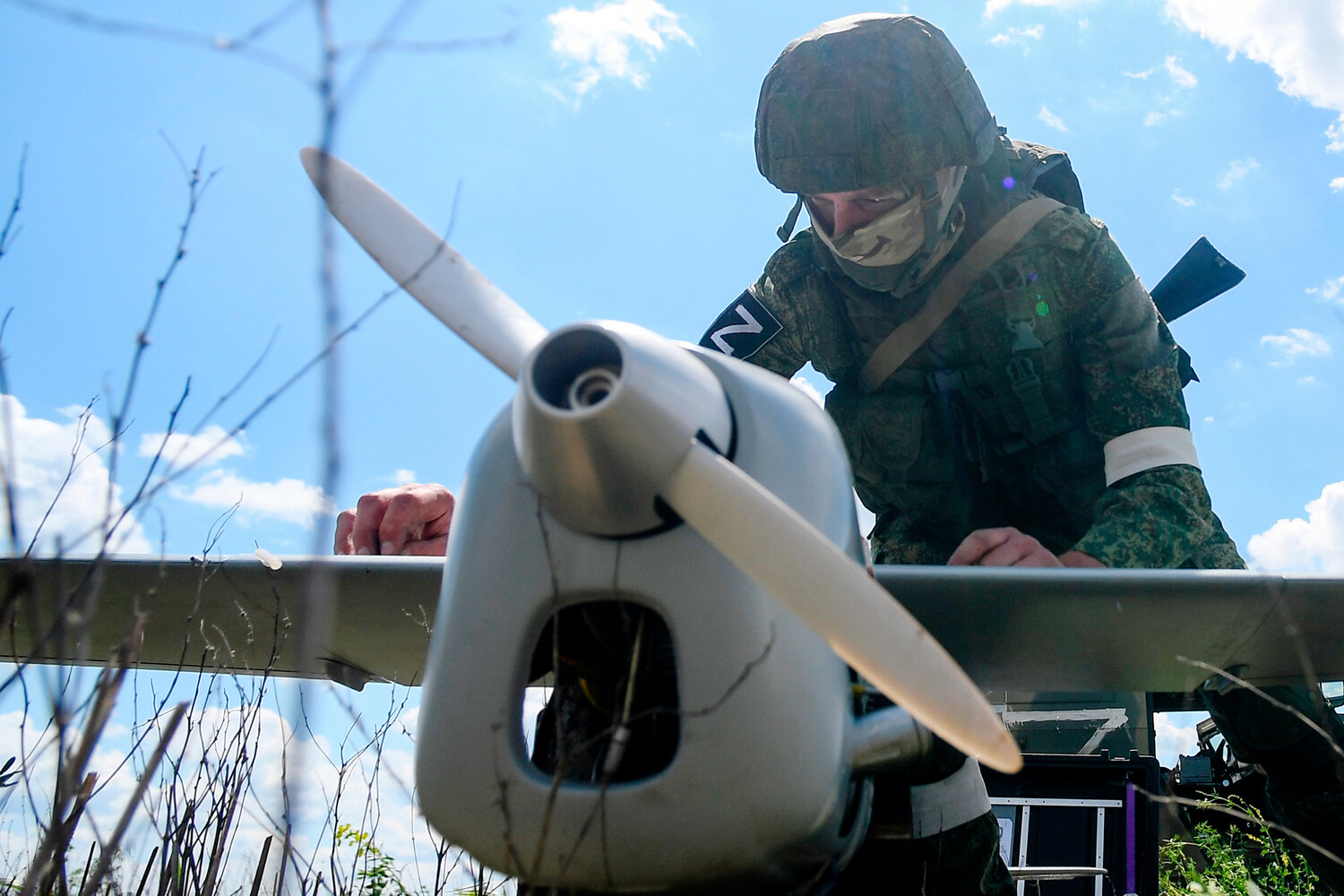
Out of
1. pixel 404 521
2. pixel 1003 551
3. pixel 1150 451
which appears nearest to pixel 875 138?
pixel 1150 451

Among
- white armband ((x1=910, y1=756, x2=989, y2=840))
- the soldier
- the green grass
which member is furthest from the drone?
the green grass

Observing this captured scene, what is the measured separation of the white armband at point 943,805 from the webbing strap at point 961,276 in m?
1.72

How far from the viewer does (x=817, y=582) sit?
125cm

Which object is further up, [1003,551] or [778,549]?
[1003,551]

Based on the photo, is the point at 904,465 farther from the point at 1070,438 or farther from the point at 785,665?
the point at 785,665

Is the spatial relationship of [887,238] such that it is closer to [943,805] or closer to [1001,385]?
[1001,385]

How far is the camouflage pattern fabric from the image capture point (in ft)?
10.3

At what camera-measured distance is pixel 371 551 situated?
2.49 m

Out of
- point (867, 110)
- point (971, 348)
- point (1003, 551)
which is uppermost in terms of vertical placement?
point (867, 110)

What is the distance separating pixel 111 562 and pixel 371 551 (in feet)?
2.38

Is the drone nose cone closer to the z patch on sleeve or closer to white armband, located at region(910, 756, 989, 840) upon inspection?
white armband, located at region(910, 756, 989, 840)

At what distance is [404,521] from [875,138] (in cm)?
180

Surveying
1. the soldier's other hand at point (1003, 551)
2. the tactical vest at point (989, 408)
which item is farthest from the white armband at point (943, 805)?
the tactical vest at point (989, 408)

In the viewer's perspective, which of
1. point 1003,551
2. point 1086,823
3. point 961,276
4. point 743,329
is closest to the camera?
point 1003,551
